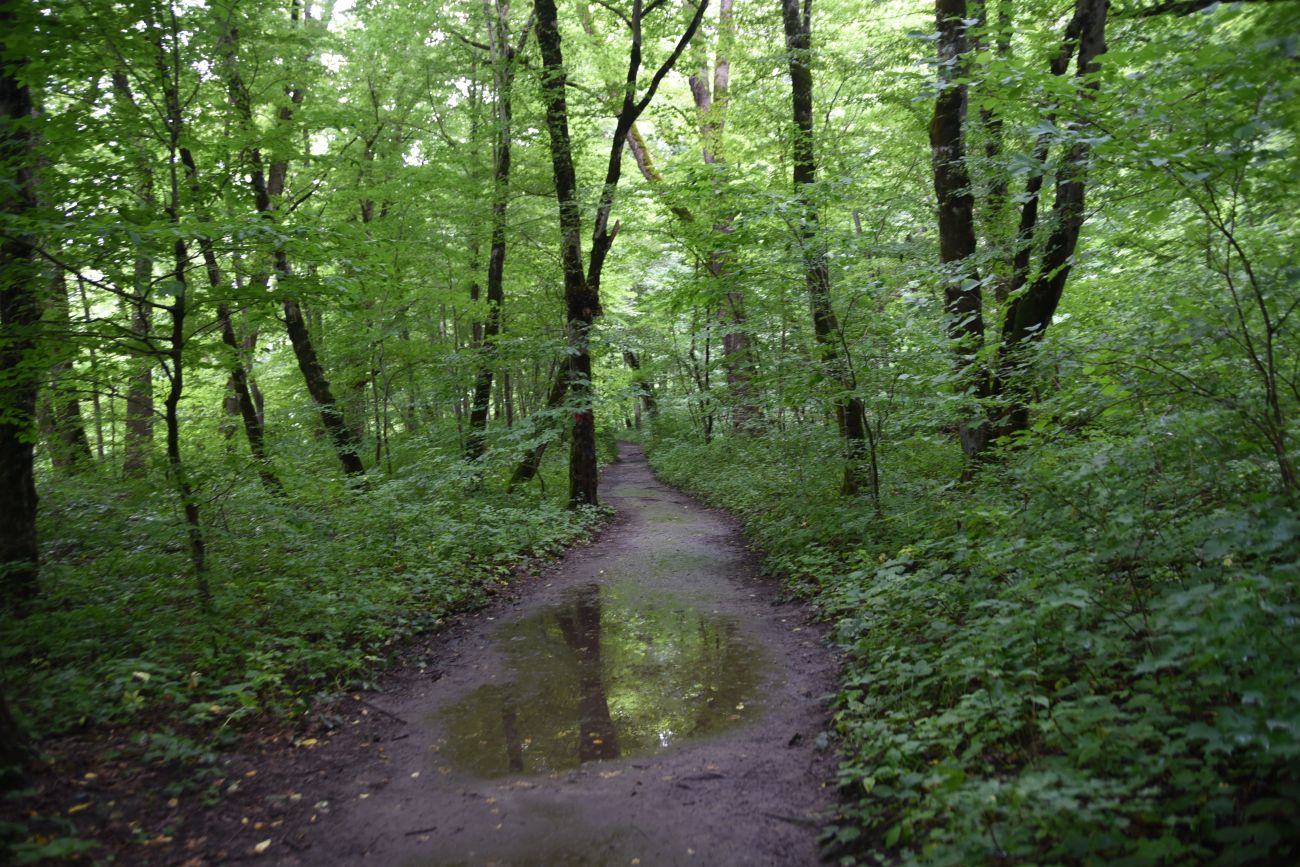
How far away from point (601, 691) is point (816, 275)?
5.65 m

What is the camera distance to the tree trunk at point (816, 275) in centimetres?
812

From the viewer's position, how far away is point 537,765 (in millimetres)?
4328

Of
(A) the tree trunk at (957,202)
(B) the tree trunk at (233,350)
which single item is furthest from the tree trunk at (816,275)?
(B) the tree trunk at (233,350)

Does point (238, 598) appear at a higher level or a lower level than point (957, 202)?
lower

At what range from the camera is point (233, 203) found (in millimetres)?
6270

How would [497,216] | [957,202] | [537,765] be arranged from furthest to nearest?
[497,216] < [957,202] < [537,765]

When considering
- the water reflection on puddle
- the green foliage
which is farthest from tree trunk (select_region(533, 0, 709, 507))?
the water reflection on puddle

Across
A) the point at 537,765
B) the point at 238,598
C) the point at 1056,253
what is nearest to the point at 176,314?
the point at 238,598

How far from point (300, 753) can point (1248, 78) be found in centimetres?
653

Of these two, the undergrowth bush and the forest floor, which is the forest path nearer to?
the forest floor

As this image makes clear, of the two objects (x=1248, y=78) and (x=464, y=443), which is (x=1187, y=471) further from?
(x=464, y=443)

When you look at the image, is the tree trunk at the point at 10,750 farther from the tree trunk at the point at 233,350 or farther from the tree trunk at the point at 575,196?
the tree trunk at the point at 575,196

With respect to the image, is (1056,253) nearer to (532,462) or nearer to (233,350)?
(233,350)

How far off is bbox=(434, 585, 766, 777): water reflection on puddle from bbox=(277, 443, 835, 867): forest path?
0.06ft
